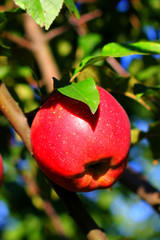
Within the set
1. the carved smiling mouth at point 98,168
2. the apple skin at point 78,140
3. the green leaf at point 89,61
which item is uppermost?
the green leaf at point 89,61

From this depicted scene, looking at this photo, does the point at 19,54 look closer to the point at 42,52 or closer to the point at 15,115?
the point at 15,115

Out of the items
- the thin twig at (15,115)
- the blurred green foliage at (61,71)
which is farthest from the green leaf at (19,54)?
the blurred green foliage at (61,71)

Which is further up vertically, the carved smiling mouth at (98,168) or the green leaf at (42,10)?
the green leaf at (42,10)

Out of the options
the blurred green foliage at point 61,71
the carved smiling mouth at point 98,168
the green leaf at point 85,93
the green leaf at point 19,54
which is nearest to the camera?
the green leaf at point 85,93

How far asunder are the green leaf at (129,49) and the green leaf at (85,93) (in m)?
0.13

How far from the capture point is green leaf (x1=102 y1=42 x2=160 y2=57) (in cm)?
96

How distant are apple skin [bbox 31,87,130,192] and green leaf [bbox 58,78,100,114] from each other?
55mm

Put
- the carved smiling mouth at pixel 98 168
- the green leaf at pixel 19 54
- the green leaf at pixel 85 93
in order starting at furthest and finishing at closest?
1. the green leaf at pixel 19 54
2. the carved smiling mouth at pixel 98 168
3. the green leaf at pixel 85 93

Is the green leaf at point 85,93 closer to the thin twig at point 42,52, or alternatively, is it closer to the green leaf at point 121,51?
the green leaf at point 121,51

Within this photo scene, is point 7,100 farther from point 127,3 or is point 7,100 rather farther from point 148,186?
point 127,3

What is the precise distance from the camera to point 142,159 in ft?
10.2

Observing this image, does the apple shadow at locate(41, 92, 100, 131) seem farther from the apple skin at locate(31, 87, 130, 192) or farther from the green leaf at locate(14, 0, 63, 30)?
the green leaf at locate(14, 0, 63, 30)

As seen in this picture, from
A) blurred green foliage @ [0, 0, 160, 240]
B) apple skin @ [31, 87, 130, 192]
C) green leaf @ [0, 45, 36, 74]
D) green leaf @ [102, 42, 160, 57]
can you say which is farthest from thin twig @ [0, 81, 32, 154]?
blurred green foliage @ [0, 0, 160, 240]

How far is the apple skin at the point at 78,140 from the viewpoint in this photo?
87 cm
